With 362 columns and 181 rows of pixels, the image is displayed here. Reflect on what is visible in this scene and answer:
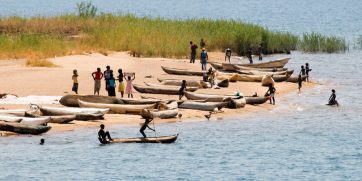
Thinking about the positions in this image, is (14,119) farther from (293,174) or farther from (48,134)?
(293,174)

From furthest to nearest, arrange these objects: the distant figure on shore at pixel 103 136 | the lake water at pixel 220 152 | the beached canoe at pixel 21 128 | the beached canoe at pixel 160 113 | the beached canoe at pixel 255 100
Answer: the beached canoe at pixel 255 100 → the beached canoe at pixel 160 113 → the beached canoe at pixel 21 128 → the distant figure on shore at pixel 103 136 → the lake water at pixel 220 152

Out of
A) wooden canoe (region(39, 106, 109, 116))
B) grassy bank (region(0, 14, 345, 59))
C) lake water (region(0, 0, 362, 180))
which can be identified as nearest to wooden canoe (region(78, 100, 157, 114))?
wooden canoe (region(39, 106, 109, 116))

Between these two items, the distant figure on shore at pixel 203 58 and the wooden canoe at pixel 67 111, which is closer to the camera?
the wooden canoe at pixel 67 111

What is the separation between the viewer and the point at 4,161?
32.9 meters

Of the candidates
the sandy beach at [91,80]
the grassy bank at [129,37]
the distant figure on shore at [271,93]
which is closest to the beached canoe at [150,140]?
the sandy beach at [91,80]

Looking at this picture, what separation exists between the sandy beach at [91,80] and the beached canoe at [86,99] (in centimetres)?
74

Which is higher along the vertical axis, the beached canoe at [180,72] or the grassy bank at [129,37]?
the grassy bank at [129,37]

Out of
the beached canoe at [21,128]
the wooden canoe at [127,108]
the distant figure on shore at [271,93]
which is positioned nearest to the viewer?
the beached canoe at [21,128]

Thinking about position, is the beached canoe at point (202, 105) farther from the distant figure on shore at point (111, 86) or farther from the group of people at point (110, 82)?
the distant figure on shore at point (111, 86)

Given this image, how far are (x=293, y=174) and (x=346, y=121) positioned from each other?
36.8 ft

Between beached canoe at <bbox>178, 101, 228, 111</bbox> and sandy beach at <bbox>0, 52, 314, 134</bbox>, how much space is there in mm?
246

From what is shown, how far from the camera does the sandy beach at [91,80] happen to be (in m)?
40.5

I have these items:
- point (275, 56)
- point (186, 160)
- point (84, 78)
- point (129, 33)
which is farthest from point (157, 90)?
point (275, 56)

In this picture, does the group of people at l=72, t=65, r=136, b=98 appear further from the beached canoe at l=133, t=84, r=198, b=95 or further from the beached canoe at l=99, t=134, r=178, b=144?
the beached canoe at l=99, t=134, r=178, b=144
